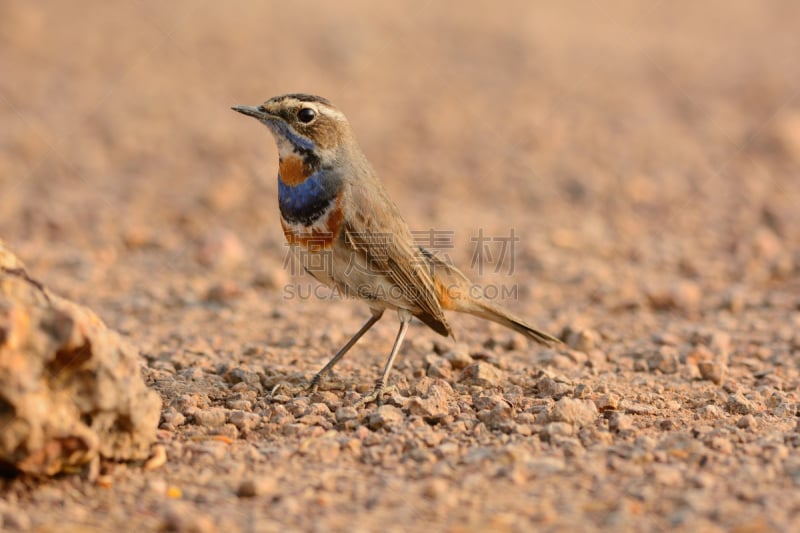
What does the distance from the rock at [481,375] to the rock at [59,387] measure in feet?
8.60

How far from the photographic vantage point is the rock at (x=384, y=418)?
5.66 m

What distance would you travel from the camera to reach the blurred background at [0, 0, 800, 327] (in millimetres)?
10828

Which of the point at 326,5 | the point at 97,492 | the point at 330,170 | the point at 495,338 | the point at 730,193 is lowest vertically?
the point at 97,492

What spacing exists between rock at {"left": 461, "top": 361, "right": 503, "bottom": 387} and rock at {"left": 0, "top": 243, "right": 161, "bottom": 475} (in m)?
2.62

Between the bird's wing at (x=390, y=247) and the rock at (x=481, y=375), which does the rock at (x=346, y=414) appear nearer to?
the rock at (x=481, y=375)

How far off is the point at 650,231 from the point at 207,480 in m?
8.62

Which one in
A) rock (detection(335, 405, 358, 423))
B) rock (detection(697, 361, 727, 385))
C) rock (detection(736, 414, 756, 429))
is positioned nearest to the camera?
rock (detection(736, 414, 756, 429))

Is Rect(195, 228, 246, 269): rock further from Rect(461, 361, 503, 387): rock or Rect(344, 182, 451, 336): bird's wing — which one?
Rect(461, 361, 503, 387): rock

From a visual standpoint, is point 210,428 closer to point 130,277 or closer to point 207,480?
point 207,480

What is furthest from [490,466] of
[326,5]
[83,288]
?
[326,5]

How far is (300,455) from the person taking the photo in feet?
17.3

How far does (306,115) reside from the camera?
6.79 meters

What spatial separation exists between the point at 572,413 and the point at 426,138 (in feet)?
31.6

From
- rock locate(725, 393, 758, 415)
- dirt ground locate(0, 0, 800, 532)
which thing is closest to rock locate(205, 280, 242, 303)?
dirt ground locate(0, 0, 800, 532)
